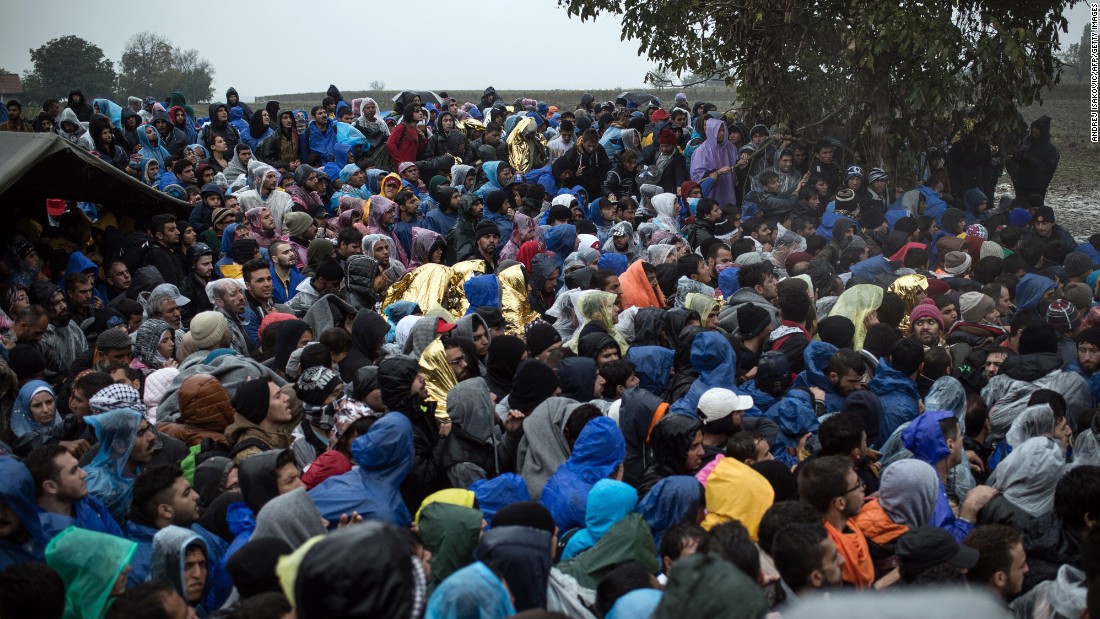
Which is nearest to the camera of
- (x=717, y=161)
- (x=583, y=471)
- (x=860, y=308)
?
(x=583, y=471)

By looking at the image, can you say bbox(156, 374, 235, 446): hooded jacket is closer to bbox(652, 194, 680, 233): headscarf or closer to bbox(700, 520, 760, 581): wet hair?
bbox(700, 520, 760, 581): wet hair

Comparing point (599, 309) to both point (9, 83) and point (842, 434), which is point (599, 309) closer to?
point (842, 434)

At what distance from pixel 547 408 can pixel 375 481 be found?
1055mm

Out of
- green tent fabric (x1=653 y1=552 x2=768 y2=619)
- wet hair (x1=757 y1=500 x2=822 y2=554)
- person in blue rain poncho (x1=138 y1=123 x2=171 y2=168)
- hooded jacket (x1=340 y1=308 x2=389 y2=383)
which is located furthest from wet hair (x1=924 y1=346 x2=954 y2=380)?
person in blue rain poncho (x1=138 y1=123 x2=171 y2=168)

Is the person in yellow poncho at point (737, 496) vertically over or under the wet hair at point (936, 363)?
under

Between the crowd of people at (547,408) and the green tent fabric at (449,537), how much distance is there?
0.01 m

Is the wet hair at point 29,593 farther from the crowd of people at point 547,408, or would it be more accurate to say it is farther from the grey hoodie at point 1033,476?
the grey hoodie at point 1033,476

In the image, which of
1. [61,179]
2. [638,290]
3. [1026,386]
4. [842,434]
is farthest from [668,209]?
[842,434]

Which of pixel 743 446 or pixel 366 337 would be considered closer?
pixel 743 446

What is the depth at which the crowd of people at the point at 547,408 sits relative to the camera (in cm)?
369

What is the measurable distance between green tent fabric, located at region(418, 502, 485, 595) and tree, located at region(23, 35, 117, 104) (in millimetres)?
30055

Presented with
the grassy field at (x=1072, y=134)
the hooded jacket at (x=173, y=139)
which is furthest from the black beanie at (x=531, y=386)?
the grassy field at (x=1072, y=134)

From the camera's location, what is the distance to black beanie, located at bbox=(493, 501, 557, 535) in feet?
13.2

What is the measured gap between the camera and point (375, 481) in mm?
4641
